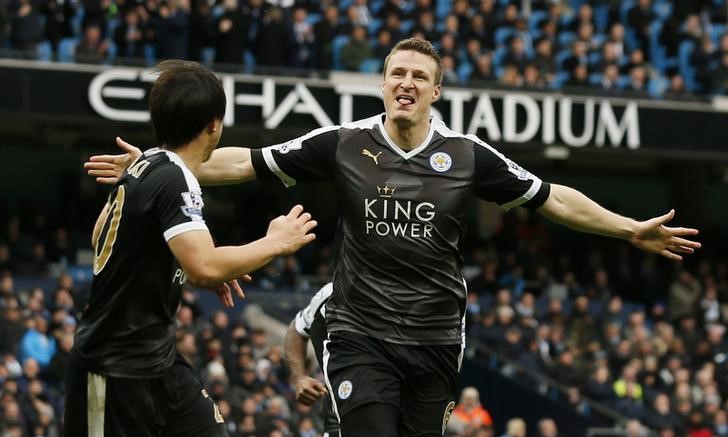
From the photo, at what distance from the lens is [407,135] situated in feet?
24.2

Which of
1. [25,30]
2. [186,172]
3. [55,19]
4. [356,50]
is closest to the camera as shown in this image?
[186,172]

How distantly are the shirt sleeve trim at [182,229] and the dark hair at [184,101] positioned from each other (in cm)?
42

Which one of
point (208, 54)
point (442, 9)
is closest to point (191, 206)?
point (208, 54)

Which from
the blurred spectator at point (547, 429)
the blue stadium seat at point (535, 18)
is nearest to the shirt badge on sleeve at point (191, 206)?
the blurred spectator at point (547, 429)

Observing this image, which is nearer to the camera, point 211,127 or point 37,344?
point 211,127

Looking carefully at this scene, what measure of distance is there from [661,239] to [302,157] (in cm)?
181

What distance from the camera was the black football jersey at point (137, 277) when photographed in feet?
19.6

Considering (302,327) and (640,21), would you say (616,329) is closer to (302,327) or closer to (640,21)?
(640,21)

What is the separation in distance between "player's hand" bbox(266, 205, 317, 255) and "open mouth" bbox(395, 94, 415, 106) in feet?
4.74

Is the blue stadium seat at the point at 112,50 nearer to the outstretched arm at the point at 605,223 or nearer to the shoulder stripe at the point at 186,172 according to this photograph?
the outstretched arm at the point at 605,223

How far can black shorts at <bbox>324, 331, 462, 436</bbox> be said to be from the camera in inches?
281

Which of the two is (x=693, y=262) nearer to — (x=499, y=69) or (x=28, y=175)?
(x=499, y=69)

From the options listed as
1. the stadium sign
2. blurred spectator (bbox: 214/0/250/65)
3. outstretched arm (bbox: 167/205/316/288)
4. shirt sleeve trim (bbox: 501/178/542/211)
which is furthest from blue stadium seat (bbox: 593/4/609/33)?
outstretched arm (bbox: 167/205/316/288)

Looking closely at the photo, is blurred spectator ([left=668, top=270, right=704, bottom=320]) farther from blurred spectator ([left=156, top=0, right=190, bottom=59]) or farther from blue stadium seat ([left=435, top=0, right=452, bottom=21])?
blurred spectator ([left=156, top=0, right=190, bottom=59])
